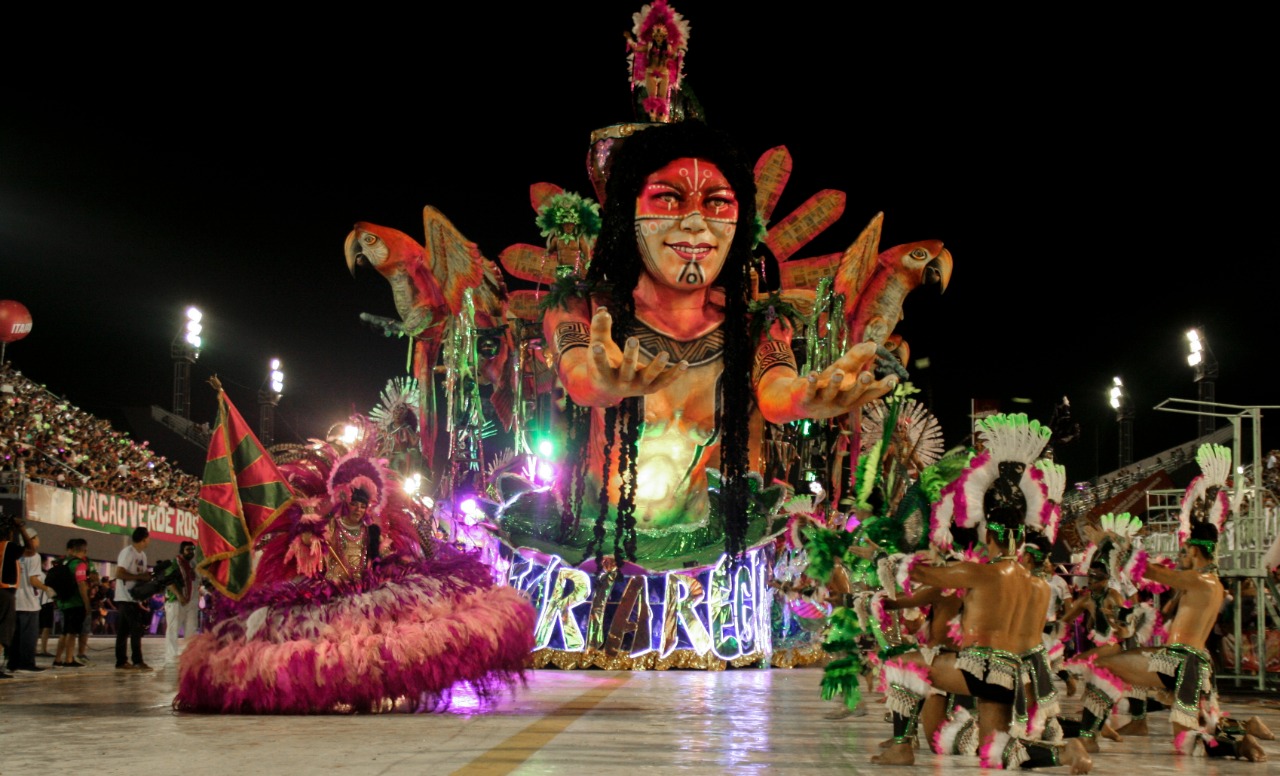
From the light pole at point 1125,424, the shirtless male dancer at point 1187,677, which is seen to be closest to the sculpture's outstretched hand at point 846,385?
the shirtless male dancer at point 1187,677

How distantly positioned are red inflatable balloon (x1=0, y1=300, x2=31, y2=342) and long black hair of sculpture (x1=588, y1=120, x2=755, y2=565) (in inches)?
505

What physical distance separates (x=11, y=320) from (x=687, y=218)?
A: 545 inches

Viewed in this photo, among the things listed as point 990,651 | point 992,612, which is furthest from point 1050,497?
point 990,651

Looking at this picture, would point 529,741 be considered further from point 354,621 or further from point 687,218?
point 687,218

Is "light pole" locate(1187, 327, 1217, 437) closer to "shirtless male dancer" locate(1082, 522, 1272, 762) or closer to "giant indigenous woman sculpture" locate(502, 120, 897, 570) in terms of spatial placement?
"giant indigenous woman sculpture" locate(502, 120, 897, 570)

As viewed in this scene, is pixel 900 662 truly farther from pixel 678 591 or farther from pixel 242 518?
pixel 678 591

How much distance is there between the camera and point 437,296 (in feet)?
49.3

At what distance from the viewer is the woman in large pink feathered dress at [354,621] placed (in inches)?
314

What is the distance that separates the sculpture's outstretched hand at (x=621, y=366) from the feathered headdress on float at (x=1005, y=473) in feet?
13.2

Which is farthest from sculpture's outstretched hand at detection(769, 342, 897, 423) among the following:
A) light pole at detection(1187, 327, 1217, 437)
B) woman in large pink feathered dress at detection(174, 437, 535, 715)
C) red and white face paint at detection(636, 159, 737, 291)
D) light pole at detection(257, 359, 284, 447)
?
light pole at detection(257, 359, 284, 447)

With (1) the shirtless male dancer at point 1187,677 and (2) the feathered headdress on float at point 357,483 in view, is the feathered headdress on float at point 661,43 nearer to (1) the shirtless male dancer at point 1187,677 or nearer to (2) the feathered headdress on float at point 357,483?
(2) the feathered headdress on float at point 357,483

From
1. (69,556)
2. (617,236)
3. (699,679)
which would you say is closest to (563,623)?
(699,679)

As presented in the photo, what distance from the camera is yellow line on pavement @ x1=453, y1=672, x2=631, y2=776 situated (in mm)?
5422

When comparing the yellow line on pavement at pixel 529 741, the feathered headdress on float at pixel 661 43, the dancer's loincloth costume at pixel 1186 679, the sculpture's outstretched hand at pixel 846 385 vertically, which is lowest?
the yellow line on pavement at pixel 529 741
